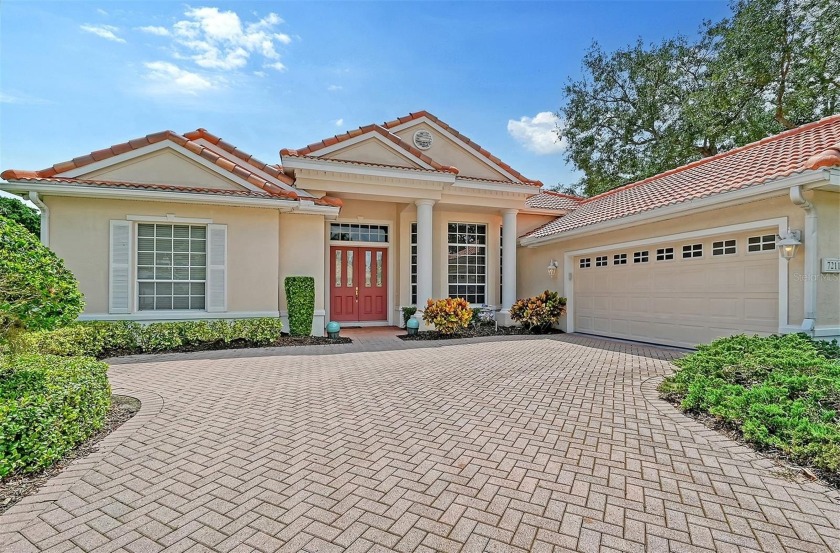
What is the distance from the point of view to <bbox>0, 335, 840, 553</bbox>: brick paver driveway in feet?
7.79

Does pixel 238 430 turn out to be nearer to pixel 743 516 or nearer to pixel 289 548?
pixel 289 548

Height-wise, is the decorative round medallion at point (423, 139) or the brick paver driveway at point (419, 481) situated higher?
the decorative round medallion at point (423, 139)

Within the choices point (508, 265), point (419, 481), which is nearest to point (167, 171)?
point (419, 481)

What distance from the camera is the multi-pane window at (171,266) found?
895 cm

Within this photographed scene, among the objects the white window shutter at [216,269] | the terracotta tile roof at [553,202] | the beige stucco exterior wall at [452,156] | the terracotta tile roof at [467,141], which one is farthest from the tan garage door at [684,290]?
the white window shutter at [216,269]

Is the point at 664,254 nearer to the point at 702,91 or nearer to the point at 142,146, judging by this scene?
the point at 142,146

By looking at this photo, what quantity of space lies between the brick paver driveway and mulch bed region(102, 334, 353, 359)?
3.45 m

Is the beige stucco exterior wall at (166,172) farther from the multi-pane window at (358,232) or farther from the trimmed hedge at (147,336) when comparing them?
the multi-pane window at (358,232)

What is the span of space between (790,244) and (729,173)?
2.87m

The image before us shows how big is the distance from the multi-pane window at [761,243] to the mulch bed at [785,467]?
470 cm

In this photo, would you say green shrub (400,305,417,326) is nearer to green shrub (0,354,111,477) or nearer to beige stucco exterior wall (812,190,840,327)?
green shrub (0,354,111,477)

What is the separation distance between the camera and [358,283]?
1271 centimetres

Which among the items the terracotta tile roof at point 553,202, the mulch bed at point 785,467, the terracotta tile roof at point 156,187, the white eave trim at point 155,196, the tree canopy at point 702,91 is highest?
the tree canopy at point 702,91

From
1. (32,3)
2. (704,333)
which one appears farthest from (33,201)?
(704,333)
